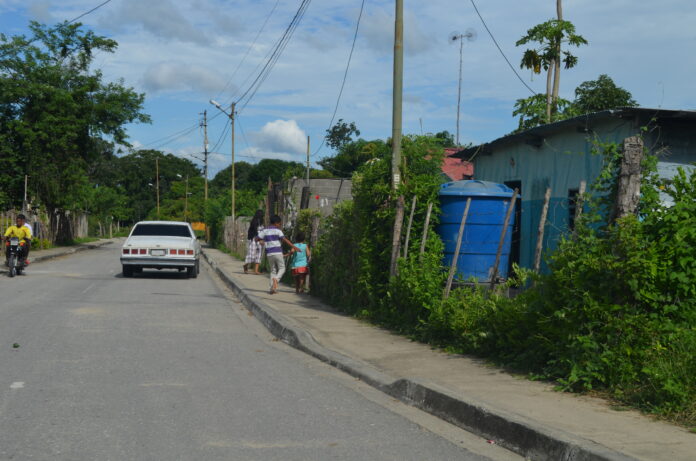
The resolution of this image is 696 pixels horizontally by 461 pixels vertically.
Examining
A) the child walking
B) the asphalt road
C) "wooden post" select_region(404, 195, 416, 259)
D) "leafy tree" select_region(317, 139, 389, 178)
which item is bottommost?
the asphalt road

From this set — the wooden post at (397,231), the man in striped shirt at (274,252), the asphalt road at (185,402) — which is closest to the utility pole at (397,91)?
the wooden post at (397,231)

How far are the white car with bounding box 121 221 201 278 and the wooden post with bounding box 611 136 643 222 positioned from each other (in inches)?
597

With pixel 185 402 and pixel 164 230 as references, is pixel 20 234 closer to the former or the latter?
pixel 164 230

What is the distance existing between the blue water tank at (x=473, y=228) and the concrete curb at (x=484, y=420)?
278 centimetres

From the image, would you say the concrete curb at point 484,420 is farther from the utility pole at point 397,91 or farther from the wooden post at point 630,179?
the utility pole at point 397,91

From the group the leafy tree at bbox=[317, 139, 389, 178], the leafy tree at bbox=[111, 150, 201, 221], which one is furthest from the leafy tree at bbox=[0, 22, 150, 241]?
the leafy tree at bbox=[111, 150, 201, 221]

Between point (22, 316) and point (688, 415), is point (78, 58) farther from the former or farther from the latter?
point (688, 415)

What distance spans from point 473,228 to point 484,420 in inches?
213

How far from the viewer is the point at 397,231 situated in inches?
408

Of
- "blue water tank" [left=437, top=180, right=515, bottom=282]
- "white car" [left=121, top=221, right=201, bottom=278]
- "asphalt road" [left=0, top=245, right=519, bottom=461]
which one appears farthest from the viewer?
A: "white car" [left=121, top=221, right=201, bottom=278]

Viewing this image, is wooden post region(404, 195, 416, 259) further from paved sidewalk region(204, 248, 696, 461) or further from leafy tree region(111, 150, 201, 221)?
leafy tree region(111, 150, 201, 221)

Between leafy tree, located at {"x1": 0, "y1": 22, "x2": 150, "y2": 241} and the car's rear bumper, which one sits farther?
leafy tree, located at {"x1": 0, "y1": 22, "x2": 150, "y2": 241}

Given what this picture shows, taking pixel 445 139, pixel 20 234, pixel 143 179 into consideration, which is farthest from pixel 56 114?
pixel 143 179

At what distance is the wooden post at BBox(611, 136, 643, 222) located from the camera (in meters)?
6.36
